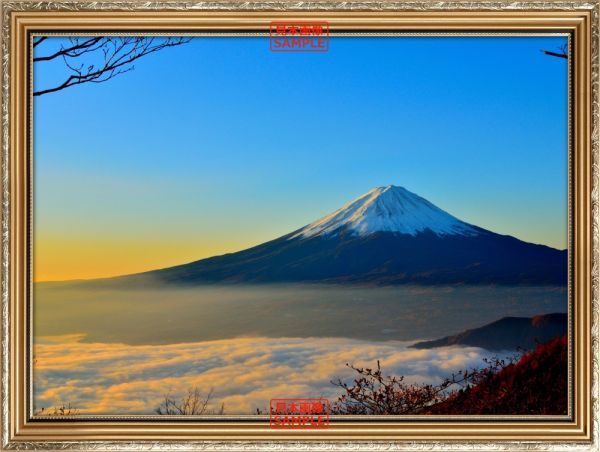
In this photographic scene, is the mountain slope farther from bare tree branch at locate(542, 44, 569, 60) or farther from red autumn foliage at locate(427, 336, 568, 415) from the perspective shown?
bare tree branch at locate(542, 44, 569, 60)

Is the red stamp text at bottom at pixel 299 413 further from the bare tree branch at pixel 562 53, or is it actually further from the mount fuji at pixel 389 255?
the bare tree branch at pixel 562 53

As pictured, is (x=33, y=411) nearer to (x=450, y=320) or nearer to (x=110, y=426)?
(x=110, y=426)

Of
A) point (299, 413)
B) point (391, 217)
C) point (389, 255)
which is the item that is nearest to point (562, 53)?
point (391, 217)

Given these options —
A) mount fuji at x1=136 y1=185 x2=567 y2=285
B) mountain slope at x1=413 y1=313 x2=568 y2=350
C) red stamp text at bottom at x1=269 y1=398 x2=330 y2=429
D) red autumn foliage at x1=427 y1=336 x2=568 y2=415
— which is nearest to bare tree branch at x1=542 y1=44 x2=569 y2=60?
mount fuji at x1=136 y1=185 x2=567 y2=285

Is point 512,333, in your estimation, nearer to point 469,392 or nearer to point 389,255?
point 469,392

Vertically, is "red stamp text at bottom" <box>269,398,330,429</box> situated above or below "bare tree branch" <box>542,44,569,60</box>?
below
